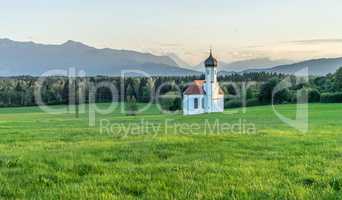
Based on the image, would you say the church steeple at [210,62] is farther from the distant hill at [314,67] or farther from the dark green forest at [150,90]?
the distant hill at [314,67]

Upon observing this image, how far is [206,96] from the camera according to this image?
277 feet

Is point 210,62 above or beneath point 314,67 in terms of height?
beneath

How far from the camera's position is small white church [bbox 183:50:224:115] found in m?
84.1

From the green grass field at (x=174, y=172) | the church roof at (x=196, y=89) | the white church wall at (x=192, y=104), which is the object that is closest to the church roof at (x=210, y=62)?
the church roof at (x=196, y=89)

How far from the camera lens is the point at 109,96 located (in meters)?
98.5

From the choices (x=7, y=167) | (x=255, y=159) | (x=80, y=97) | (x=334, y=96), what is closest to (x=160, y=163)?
(x=255, y=159)

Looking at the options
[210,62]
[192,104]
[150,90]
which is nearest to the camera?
[192,104]

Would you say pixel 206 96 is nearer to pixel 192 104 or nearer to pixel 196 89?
pixel 196 89

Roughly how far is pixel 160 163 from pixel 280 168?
9.15 feet

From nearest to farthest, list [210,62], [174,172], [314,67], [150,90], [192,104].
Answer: [174,172]
[192,104]
[210,62]
[150,90]
[314,67]

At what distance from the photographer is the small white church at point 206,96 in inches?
3310

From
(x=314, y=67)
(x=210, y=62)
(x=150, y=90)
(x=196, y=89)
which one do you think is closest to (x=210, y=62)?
(x=210, y=62)

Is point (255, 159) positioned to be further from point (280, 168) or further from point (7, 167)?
point (7, 167)

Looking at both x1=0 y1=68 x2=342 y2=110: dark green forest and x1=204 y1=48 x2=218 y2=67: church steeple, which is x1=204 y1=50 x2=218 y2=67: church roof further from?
x1=0 y1=68 x2=342 y2=110: dark green forest
